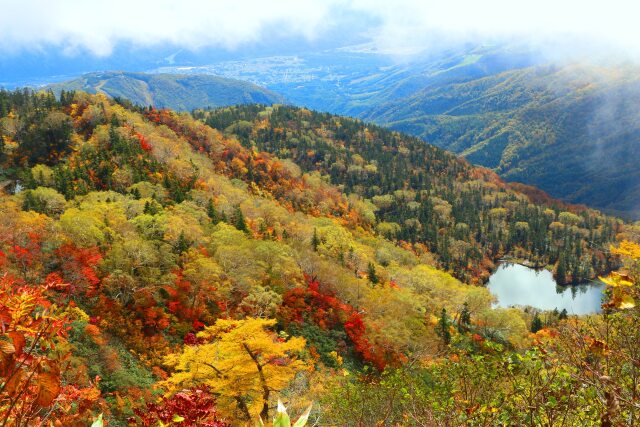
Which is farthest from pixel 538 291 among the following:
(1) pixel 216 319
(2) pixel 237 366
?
(2) pixel 237 366

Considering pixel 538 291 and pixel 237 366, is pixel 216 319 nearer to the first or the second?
→ pixel 237 366

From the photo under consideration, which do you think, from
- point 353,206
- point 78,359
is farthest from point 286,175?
point 78,359

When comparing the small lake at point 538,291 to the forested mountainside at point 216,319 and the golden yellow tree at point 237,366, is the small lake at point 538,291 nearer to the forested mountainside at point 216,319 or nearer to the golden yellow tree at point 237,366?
the forested mountainside at point 216,319

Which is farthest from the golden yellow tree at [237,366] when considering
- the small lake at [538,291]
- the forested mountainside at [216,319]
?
the small lake at [538,291]

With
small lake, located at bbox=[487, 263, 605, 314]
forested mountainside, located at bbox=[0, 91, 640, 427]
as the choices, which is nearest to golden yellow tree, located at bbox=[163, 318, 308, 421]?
forested mountainside, located at bbox=[0, 91, 640, 427]

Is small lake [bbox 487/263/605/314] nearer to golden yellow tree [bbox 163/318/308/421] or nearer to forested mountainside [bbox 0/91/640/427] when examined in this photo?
forested mountainside [bbox 0/91/640/427]

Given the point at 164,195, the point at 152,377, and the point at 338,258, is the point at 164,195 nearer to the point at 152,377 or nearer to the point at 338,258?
the point at 338,258
